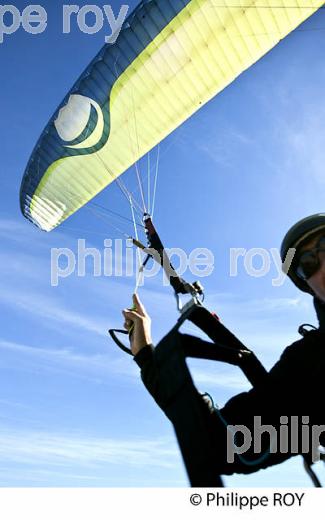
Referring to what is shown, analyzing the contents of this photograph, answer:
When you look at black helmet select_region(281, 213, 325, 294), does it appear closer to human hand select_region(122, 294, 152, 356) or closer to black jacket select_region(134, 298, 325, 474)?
black jacket select_region(134, 298, 325, 474)

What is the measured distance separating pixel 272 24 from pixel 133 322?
807 centimetres

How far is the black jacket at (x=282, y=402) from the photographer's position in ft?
7.34

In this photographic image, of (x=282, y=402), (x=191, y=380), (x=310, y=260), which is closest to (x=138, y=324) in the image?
(x=191, y=380)

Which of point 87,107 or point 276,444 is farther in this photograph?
point 87,107

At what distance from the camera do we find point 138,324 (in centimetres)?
250

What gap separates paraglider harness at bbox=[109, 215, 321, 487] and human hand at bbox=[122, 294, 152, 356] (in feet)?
0.39

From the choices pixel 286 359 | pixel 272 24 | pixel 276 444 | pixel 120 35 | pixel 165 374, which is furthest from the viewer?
pixel 120 35

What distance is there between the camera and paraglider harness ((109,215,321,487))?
5.66 ft

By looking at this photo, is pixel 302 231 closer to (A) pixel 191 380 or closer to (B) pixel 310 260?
(B) pixel 310 260

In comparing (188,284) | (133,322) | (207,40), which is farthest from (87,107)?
(133,322)

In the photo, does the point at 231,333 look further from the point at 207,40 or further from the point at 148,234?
the point at 207,40

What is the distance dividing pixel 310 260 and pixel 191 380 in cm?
128
